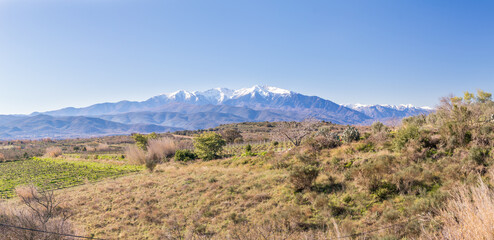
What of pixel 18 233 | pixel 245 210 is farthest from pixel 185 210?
pixel 18 233

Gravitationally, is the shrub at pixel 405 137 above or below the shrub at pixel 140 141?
above

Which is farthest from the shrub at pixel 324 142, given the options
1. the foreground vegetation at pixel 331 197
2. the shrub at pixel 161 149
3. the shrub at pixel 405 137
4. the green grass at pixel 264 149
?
the shrub at pixel 161 149

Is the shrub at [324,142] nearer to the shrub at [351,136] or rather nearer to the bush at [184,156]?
the shrub at [351,136]

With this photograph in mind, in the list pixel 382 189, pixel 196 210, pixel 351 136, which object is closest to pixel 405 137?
pixel 351 136

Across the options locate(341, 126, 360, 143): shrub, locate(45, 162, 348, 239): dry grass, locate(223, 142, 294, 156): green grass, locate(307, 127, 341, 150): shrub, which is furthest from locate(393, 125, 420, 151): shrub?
locate(223, 142, 294, 156): green grass

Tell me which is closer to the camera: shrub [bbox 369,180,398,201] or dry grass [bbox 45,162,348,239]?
dry grass [bbox 45,162,348,239]

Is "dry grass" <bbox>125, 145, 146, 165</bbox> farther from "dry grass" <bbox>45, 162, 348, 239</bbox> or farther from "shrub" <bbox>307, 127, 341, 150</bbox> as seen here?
"shrub" <bbox>307, 127, 341, 150</bbox>

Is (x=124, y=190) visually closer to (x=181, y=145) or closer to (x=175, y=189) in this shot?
(x=175, y=189)

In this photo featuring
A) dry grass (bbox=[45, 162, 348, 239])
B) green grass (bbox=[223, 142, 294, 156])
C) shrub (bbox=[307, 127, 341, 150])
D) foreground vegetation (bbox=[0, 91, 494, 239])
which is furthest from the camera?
green grass (bbox=[223, 142, 294, 156])

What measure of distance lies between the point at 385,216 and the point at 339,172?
184 inches

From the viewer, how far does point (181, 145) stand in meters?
39.1

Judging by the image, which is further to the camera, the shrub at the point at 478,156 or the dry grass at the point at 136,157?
the dry grass at the point at 136,157

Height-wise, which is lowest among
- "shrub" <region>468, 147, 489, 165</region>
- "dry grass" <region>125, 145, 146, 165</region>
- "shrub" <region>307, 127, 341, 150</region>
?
"dry grass" <region>125, 145, 146, 165</region>

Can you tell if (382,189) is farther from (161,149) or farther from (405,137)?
(161,149)
